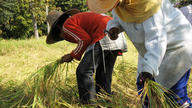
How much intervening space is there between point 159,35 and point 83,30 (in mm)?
967

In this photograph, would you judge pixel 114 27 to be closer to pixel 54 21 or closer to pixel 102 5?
pixel 102 5

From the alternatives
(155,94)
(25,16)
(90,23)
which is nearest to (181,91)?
(155,94)

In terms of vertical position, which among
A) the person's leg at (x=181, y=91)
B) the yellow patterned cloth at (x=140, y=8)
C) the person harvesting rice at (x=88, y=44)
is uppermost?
the yellow patterned cloth at (x=140, y=8)

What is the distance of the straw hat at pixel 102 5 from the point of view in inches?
45.2

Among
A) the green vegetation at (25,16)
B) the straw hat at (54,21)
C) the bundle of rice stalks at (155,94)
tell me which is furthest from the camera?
the green vegetation at (25,16)

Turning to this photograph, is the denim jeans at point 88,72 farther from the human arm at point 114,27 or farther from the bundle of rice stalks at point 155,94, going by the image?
the bundle of rice stalks at point 155,94

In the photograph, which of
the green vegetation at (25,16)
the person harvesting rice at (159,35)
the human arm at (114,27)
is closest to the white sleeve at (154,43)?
the person harvesting rice at (159,35)

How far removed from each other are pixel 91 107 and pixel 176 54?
0.89m

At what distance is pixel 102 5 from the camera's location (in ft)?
3.97

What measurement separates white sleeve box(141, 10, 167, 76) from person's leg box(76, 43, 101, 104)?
33.4 inches

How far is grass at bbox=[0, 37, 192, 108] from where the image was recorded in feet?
6.05

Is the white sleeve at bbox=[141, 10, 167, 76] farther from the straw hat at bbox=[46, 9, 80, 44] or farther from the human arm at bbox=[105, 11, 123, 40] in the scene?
the straw hat at bbox=[46, 9, 80, 44]

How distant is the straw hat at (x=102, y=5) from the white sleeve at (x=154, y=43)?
23 centimetres

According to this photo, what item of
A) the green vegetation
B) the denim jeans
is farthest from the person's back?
the green vegetation
